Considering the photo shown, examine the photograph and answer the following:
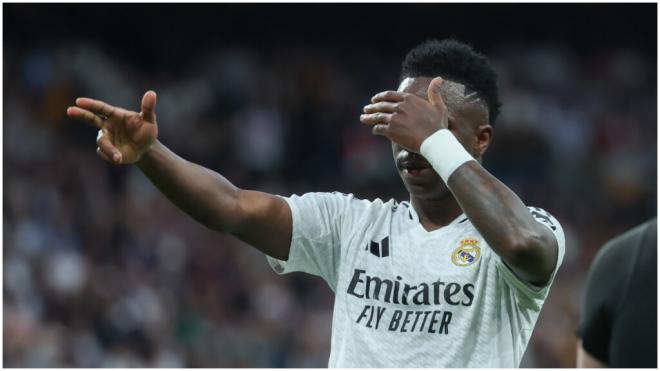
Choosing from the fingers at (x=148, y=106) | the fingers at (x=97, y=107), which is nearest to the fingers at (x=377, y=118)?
the fingers at (x=148, y=106)

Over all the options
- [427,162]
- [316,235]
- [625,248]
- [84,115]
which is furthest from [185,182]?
[625,248]

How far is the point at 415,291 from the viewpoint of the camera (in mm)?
2936

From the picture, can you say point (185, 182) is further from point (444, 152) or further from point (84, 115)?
point (444, 152)

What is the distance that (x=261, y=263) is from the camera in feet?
32.8

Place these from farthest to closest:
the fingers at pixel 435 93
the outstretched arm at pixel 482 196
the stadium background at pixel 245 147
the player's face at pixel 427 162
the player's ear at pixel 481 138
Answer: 1. the stadium background at pixel 245 147
2. the player's ear at pixel 481 138
3. the player's face at pixel 427 162
4. the fingers at pixel 435 93
5. the outstretched arm at pixel 482 196

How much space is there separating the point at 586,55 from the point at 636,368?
11.1 meters

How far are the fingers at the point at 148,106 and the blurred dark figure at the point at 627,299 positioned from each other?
1272mm

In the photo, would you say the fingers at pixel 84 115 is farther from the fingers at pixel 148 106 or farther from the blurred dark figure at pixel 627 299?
the blurred dark figure at pixel 627 299

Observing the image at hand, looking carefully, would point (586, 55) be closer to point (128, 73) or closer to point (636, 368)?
point (128, 73)

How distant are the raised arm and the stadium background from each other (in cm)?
558

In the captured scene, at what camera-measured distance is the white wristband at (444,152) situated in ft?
8.92

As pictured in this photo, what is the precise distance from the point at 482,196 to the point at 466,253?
A: 358 millimetres

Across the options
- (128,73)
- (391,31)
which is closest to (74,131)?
(128,73)

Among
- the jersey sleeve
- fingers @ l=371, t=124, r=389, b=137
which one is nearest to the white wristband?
fingers @ l=371, t=124, r=389, b=137
